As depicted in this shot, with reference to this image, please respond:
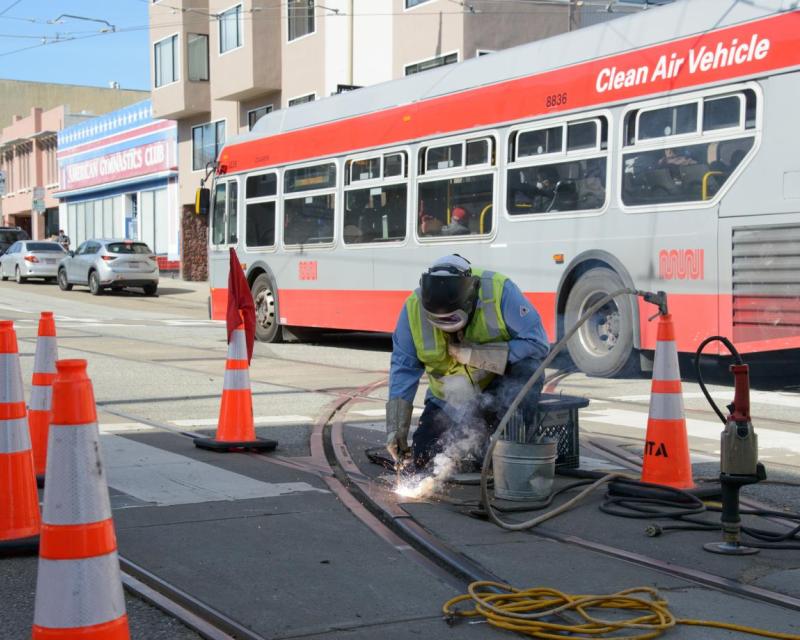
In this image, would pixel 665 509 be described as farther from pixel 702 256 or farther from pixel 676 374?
pixel 702 256

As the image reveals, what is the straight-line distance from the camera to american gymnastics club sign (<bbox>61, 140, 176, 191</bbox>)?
39.2 m

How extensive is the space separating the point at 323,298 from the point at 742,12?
7759 mm

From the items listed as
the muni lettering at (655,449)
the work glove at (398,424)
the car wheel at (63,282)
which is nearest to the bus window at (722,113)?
the muni lettering at (655,449)

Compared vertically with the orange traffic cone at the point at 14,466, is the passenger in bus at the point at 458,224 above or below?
above

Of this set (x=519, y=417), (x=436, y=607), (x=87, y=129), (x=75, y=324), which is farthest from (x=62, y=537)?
(x=87, y=129)

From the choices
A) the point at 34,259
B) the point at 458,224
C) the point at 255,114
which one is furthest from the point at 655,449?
the point at 34,259

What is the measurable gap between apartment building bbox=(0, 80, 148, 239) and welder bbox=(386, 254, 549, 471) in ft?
151

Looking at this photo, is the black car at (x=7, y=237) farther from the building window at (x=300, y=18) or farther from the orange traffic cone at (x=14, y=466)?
the orange traffic cone at (x=14, y=466)

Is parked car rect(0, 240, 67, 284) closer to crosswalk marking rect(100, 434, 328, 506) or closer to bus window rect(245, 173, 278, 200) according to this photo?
bus window rect(245, 173, 278, 200)

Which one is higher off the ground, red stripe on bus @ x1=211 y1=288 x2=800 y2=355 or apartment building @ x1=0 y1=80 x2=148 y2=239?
apartment building @ x1=0 y1=80 x2=148 y2=239

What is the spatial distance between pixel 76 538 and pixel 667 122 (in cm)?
899

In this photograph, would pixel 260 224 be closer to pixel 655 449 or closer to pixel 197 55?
pixel 655 449

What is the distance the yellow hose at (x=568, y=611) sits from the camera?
3764 mm

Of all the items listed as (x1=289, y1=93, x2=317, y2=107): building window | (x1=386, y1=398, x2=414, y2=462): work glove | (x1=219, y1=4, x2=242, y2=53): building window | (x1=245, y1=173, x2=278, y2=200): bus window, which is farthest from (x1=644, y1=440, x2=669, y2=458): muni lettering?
(x1=219, y1=4, x2=242, y2=53): building window
